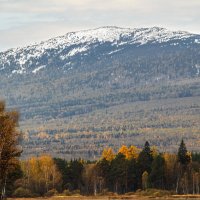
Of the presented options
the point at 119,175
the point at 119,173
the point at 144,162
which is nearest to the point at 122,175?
the point at 119,175

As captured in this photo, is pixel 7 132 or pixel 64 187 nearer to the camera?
pixel 7 132

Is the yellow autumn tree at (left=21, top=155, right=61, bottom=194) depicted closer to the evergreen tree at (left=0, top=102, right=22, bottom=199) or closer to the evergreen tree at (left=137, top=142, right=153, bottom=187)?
the evergreen tree at (left=137, top=142, right=153, bottom=187)

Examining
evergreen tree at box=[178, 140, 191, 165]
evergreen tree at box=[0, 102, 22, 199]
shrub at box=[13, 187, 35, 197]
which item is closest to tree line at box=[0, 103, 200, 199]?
evergreen tree at box=[178, 140, 191, 165]

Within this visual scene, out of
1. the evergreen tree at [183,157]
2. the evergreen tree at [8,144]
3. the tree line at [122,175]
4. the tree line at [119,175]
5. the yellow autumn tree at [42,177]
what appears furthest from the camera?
the yellow autumn tree at [42,177]

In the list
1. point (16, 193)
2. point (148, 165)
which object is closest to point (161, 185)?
point (148, 165)

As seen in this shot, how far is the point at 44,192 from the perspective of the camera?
14062cm

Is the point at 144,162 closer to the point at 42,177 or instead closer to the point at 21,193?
the point at 42,177

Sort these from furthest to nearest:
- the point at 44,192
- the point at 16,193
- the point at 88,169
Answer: the point at 88,169, the point at 44,192, the point at 16,193

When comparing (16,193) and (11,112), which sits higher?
(11,112)

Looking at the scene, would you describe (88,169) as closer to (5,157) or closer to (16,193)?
(16,193)

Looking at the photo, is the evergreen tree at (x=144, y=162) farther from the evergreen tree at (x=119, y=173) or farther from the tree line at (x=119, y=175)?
the evergreen tree at (x=119, y=173)

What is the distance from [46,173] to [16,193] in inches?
1033

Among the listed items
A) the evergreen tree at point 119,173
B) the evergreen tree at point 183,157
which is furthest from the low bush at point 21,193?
the evergreen tree at point 183,157

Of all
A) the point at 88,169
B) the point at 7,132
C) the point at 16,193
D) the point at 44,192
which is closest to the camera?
the point at 7,132
